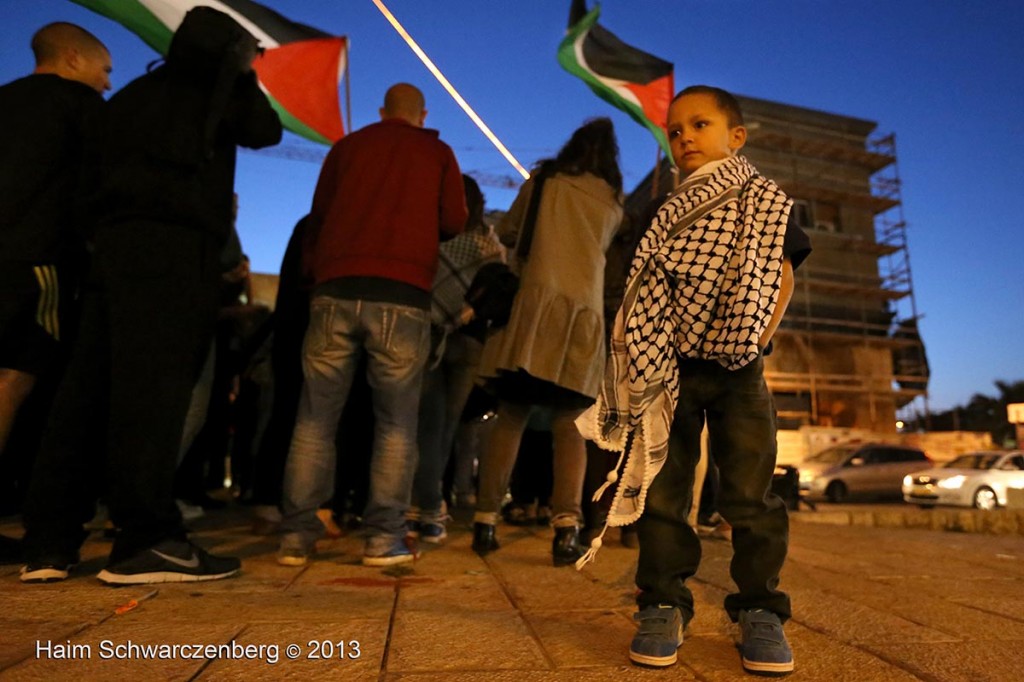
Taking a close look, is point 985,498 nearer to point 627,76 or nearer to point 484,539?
point 627,76

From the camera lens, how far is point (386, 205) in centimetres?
316

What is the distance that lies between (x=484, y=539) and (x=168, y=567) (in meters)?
1.41

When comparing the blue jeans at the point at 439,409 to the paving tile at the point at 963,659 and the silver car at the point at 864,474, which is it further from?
the silver car at the point at 864,474

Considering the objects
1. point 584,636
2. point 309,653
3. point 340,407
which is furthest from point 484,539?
point 309,653

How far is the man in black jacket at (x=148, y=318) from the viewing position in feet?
8.14

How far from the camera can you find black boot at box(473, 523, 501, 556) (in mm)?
3357

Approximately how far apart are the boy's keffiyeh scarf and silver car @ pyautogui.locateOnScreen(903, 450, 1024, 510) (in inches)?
624

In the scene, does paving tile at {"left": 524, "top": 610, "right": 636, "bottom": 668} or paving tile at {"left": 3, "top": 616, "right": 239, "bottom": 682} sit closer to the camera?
paving tile at {"left": 3, "top": 616, "right": 239, "bottom": 682}

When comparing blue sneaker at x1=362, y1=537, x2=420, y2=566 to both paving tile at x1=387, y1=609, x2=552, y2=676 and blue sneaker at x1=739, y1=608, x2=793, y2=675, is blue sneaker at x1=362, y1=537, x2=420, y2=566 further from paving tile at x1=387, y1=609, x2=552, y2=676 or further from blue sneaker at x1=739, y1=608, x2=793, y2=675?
blue sneaker at x1=739, y1=608, x2=793, y2=675

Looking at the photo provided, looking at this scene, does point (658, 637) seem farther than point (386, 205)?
No

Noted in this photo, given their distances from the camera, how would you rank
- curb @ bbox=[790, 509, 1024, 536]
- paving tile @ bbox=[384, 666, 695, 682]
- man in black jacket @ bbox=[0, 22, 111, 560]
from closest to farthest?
1. paving tile @ bbox=[384, 666, 695, 682]
2. man in black jacket @ bbox=[0, 22, 111, 560]
3. curb @ bbox=[790, 509, 1024, 536]

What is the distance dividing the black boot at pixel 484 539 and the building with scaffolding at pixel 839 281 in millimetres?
30608

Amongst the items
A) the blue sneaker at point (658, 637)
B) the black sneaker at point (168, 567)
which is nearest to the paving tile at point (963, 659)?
the blue sneaker at point (658, 637)

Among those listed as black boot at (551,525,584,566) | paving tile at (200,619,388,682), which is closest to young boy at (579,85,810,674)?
paving tile at (200,619,388,682)
